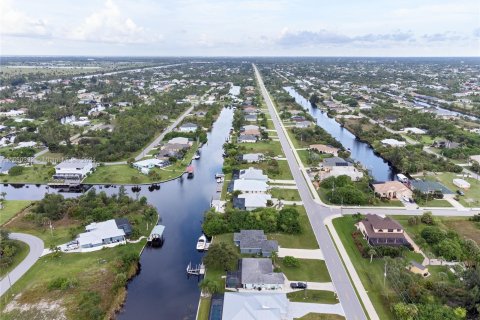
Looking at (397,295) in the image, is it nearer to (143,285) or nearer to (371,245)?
(371,245)

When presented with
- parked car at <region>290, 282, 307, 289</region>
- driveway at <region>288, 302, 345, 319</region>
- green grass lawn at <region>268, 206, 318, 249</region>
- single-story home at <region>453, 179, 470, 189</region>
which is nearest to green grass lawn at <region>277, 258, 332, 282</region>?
parked car at <region>290, 282, 307, 289</region>

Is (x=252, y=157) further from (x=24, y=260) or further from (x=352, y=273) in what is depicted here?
(x=24, y=260)

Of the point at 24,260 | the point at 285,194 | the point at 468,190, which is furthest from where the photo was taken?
the point at 468,190

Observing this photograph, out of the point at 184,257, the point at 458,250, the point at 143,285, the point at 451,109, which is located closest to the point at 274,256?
the point at 184,257

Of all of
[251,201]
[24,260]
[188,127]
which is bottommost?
[24,260]

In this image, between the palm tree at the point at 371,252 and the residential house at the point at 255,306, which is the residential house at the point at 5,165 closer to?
the residential house at the point at 255,306

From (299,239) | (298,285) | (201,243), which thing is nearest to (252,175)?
(299,239)
